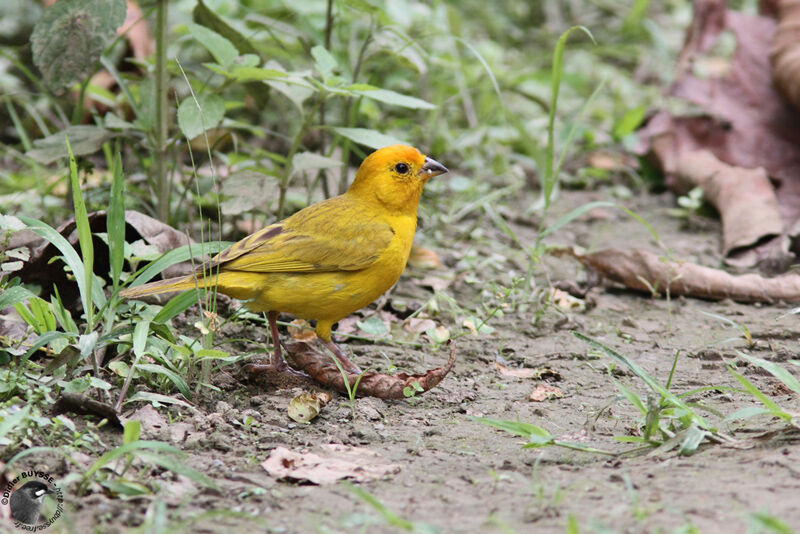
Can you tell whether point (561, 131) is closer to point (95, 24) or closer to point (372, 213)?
point (372, 213)

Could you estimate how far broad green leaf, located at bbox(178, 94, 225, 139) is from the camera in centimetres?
368

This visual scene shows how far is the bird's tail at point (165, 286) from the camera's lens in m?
3.25

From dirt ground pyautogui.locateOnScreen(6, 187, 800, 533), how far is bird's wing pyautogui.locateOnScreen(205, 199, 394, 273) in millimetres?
472

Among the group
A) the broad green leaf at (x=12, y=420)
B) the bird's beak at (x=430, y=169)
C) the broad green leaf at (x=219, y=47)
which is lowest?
the broad green leaf at (x=12, y=420)

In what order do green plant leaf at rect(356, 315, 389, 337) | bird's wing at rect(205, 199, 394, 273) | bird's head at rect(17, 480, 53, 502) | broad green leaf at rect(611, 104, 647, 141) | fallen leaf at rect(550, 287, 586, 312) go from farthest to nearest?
broad green leaf at rect(611, 104, 647, 141), fallen leaf at rect(550, 287, 586, 312), green plant leaf at rect(356, 315, 389, 337), bird's wing at rect(205, 199, 394, 273), bird's head at rect(17, 480, 53, 502)

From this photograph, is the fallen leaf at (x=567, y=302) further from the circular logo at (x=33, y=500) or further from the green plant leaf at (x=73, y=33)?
the circular logo at (x=33, y=500)

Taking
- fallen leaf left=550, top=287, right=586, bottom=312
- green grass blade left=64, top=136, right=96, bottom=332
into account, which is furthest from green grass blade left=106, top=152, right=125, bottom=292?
fallen leaf left=550, top=287, right=586, bottom=312

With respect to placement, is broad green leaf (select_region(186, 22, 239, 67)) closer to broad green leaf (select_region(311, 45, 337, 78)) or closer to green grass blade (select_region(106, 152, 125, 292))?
broad green leaf (select_region(311, 45, 337, 78))

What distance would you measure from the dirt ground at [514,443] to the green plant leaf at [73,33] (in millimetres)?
1448

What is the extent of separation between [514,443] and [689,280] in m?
1.98

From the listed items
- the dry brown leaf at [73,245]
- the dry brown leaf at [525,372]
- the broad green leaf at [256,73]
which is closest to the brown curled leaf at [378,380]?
the dry brown leaf at [525,372]

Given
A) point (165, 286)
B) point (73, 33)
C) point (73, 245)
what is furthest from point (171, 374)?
point (73, 33)

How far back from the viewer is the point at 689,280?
4.55 metres

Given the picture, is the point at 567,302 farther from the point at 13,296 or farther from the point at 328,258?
the point at 13,296
